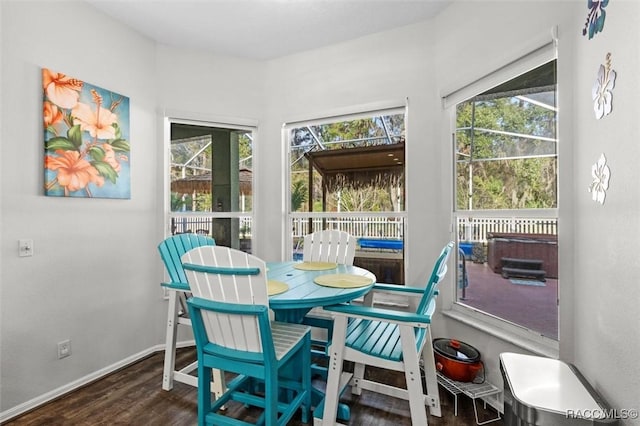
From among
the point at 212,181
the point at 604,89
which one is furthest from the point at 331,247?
the point at 604,89

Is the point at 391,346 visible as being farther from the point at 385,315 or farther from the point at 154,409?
the point at 154,409

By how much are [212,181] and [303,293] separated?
2.05 m

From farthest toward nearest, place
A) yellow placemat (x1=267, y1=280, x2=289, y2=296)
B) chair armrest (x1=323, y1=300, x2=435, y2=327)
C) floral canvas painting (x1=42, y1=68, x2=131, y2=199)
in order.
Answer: floral canvas painting (x1=42, y1=68, x2=131, y2=199)
yellow placemat (x1=267, y1=280, x2=289, y2=296)
chair armrest (x1=323, y1=300, x2=435, y2=327)

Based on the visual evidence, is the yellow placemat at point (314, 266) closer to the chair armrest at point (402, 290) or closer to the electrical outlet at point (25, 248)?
the chair armrest at point (402, 290)


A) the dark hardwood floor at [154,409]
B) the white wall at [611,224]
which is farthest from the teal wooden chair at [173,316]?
the white wall at [611,224]

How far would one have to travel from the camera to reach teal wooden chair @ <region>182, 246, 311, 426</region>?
138cm

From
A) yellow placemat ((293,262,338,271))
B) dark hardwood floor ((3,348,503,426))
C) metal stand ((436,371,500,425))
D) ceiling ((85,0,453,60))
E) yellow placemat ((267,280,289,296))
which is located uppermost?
ceiling ((85,0,453,60))

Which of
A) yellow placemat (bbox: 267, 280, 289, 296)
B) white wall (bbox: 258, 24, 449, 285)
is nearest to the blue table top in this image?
yellow placemat (bbox: 267, 280, 289, 296)

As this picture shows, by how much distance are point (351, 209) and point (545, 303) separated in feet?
5.60

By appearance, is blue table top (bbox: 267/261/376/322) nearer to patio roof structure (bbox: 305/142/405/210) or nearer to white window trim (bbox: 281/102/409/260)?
white window trim (bbox: 281/102/409/260)

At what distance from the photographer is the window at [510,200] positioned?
1836 millimetres

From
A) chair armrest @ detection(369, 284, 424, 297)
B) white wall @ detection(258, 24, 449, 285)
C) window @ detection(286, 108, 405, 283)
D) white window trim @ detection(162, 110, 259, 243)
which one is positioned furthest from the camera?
white window trim @ detection(162, 110, 259, 243)

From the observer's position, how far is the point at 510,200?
2057 millimetres

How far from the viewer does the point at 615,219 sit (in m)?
1.17
